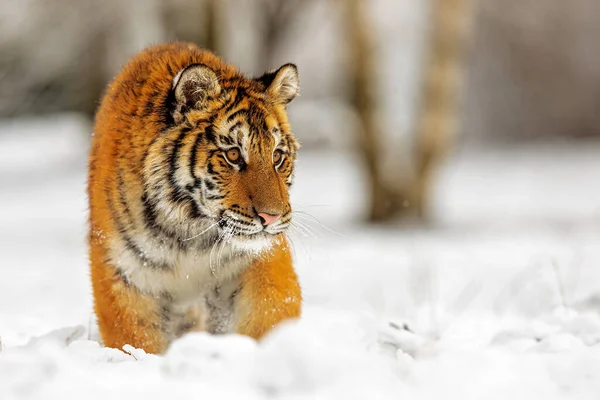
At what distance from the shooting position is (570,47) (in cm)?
2434

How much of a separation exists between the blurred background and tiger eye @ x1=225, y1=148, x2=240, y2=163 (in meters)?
0.46

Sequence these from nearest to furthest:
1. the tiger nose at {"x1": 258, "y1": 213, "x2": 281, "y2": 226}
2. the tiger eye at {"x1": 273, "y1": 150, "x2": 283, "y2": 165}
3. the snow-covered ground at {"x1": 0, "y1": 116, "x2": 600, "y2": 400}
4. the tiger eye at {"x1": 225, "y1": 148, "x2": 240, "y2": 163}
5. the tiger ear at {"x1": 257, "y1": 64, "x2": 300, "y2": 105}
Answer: the snow-covered ground at {"x1": 0, "y1": 116, "x2": 600, "y2": 400}, the tiger nose at {"x1": 258, "y1": 213, "x2": 281, "y2": 226}, the tiger eye at {"x1": 225, "y1": 148, "x2": 240, "y2": 163}, the tiger eye at {"x1": 273, "y1": 150, "x2": 283, "y2": 165}, the tiger ear at {"x1": 257, "y1": 64, "x2": 300, "y2": 105}

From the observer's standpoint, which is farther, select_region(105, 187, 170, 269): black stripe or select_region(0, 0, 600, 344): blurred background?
select_region(0, 0, 600, 344): blurred background

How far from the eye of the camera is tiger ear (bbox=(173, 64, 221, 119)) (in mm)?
3523

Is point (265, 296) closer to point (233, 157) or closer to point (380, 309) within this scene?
point (233, 157)

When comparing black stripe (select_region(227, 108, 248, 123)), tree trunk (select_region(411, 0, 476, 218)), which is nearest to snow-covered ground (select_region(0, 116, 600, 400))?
black stripe (select_region(227, 108, 248, 123))

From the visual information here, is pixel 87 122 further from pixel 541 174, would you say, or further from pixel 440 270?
pixel 440 270

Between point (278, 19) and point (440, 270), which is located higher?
point (278, 19)

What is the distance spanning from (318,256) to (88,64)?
12.1 m

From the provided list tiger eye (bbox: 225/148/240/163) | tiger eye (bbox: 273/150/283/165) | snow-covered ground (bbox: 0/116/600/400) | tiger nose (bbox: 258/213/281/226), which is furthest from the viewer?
tiger eye (bbox: 273/150/283/165)

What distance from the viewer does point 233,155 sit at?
11.4ft

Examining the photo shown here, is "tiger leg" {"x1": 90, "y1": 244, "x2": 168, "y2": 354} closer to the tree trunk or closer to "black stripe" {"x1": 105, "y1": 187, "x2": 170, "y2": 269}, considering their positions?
"black stripe" {"x1": 105, "y1": 187, "x2": 170, "y2": 269}

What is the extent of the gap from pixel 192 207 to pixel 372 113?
27.4 ft

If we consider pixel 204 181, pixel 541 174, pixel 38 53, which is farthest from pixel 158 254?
pixel 541 174
